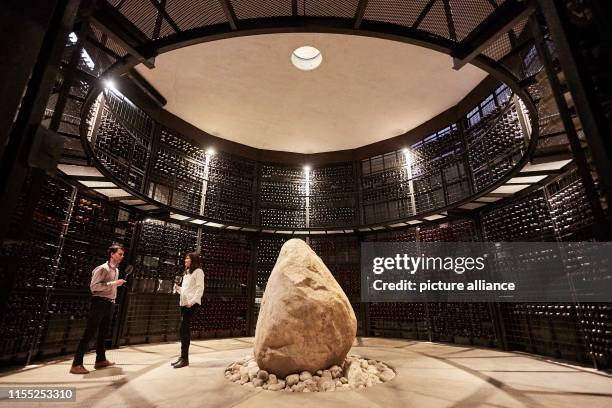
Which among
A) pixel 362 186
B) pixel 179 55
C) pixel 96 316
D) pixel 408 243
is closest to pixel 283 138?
pixel 362 186

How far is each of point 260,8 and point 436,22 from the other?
5.22 feet

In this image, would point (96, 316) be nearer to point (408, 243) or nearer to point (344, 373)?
point (344, 373)

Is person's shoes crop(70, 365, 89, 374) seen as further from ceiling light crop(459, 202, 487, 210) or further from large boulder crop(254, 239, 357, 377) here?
ceiling light crop(459, 202, 487, 210)

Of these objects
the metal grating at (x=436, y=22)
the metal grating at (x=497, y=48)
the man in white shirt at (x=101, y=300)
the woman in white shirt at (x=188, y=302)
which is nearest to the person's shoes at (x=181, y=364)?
the woman in white shirt at (x=188, y=302)

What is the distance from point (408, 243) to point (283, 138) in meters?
4.78

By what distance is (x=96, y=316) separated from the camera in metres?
4.18

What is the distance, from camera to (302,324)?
3828 millimetres

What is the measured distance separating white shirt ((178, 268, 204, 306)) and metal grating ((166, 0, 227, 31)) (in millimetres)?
3251

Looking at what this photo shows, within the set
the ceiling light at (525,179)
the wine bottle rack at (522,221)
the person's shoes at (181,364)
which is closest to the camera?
the person's shoes at (181,364)

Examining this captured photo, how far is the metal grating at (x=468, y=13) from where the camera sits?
2.42 m

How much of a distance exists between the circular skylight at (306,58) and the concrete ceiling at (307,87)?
0.44ft

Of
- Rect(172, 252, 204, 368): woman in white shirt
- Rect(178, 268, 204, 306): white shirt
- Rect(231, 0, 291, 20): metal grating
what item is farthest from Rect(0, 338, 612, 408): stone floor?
Rect(231, 0, 291, 20): metal grating

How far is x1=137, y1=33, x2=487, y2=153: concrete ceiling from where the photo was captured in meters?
5.86

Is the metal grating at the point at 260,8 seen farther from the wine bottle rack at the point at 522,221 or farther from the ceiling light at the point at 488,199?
the wine bottle rack at the point at 522,221
